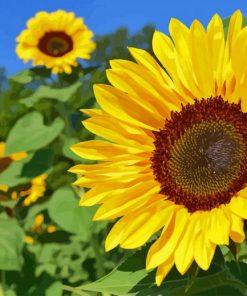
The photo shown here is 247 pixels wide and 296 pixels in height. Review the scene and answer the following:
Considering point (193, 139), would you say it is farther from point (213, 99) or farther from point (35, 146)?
point (35, 146)

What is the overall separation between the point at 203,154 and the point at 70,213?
52.1 inches

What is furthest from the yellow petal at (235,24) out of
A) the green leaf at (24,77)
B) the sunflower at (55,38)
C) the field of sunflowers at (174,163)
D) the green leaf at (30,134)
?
the sunflower at (55,38)

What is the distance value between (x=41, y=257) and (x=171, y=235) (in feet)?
8.06

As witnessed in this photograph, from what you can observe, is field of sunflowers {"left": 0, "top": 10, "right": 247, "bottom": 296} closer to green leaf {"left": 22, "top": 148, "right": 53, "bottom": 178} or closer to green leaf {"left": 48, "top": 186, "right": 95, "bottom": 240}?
green leaf {"left": 48, "top": 186, "right": 95, "bottom": 240}

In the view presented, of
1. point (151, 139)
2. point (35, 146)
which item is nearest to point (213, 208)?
point (151, 139)

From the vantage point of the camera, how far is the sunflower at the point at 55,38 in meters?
4.10

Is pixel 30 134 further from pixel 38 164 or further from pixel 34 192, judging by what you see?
pixel 34 192

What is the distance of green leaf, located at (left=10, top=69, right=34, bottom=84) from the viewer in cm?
369

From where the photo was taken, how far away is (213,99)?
1365 mm

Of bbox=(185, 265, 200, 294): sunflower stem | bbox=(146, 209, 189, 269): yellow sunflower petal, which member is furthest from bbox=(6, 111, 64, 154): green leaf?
bbox=(185, 265, 200, 294): sunflower stem

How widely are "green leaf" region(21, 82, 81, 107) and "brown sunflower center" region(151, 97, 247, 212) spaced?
2.04 m

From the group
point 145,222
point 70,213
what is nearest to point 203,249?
point 145,222

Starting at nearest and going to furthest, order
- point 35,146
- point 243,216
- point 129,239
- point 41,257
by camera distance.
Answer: point 243,216 → point 129,239 → point 35,146 → point 41,257

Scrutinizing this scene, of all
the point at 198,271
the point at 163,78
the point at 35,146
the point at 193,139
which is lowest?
the point at 198,271
